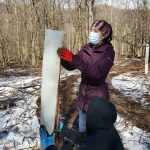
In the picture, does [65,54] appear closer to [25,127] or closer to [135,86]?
[25,127]

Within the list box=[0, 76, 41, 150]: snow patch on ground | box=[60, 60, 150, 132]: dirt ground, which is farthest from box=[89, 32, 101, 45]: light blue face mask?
box=[60, 60, 150, 132]: dirt ground

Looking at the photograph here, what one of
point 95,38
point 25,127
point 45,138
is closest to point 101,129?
point 45,138

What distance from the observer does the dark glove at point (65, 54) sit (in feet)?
12.0

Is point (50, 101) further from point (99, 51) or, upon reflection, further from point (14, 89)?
point (14, 89)

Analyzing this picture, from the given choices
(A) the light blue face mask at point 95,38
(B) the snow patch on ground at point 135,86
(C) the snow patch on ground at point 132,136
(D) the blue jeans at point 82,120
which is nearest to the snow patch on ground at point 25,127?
(C) the snow patch on ground at point 132,136

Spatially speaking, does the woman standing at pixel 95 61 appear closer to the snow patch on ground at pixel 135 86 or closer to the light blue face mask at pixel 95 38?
the light blue face mask at pixel 95 38

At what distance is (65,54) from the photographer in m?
3.69

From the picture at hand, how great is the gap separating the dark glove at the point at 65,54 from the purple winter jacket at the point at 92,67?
0.16 feet

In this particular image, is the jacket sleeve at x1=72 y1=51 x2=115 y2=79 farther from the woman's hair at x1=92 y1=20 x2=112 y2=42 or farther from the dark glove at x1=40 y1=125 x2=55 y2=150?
the dark glove at x1=40 y1=125 x2=55 y2=150

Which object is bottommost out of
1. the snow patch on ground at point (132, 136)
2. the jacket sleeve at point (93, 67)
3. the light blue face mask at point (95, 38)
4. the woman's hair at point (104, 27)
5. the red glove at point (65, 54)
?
the snow patch on ground at point (132, 136)

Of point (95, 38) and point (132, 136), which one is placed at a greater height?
point (95, 38)

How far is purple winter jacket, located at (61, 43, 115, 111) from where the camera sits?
3.78 m

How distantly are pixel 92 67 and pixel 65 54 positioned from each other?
350 millimetres

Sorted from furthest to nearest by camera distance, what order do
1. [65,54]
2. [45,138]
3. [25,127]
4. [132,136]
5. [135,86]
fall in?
[135,86] → [25,127] → [132,136] → [65,54] → [45,138]
